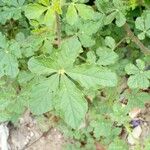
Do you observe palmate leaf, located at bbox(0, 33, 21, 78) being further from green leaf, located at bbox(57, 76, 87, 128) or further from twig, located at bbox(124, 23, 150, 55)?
twig, located at bbox(124, 23, 150, 55)

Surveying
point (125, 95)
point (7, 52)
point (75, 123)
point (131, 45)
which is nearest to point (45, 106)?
point (75, 123)

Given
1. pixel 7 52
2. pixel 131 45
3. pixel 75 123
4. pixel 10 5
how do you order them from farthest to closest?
pixel 131 45
pixel 10 5
pixel 7 52
pixel 75 123

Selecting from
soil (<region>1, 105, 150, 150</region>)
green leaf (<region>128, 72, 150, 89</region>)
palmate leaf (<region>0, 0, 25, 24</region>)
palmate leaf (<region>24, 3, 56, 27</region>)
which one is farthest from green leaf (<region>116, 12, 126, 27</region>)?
soil (<region>1, 105, 150, 150</region>)

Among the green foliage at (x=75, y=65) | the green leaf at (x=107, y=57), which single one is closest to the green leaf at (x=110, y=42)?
the green foliage at (x=75, y=65)

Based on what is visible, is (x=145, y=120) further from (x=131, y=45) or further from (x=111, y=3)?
(x=111, y=3)

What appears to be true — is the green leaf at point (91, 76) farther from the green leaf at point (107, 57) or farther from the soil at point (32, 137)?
the soil at point (32, 137)

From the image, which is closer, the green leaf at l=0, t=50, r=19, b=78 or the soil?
the green leaf at l=0, t=50, r=19, b=78

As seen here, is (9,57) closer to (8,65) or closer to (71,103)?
(8,65)
